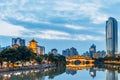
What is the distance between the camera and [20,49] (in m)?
95.2

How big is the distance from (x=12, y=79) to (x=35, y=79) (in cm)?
427

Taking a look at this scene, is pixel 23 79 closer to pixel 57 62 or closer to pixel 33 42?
pixel 57 62

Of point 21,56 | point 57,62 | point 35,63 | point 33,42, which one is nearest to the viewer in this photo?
point 21,56

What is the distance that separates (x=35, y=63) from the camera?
439 feet

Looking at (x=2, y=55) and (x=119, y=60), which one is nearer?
(x=2, y=55)

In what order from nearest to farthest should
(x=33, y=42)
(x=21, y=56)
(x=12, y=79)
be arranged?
1. (x=12, y=79)
2. (x=21, y=56)
3. (x=33, y=42)

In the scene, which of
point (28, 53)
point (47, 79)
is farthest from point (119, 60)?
point (47, 79)

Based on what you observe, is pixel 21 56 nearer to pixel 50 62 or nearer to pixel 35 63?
pixel 35 63

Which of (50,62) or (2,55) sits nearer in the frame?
(2,55)

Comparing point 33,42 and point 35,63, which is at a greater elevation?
point 33,42

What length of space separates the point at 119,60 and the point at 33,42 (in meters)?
54.5

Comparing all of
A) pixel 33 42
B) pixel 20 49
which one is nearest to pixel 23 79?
pixel 20 49

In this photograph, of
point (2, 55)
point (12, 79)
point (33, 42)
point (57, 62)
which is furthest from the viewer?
point (33, 42)

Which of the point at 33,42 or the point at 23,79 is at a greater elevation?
the point at 33,42
